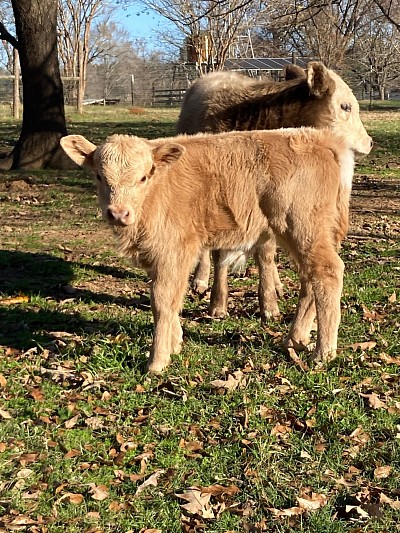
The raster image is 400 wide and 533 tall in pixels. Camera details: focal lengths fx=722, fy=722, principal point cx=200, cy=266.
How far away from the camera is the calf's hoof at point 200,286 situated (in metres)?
7.74

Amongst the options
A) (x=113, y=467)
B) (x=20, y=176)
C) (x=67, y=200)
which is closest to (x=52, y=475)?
(x=113, y=467)

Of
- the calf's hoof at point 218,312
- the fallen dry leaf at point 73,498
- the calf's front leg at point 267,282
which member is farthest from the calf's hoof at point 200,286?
the fallen dry leaf at point 73,498

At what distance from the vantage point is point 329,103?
296 inches

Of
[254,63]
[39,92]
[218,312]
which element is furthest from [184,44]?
[218,312]

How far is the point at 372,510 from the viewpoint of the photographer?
3637mm

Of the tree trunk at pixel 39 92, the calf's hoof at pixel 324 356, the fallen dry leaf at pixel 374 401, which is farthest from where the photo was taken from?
the tree trunk at pixel 39 92

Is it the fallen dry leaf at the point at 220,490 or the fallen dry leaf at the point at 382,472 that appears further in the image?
the fallen dry leaf at the point at 382,472

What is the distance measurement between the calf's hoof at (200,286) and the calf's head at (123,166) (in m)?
2.60

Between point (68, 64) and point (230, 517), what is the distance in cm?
5337

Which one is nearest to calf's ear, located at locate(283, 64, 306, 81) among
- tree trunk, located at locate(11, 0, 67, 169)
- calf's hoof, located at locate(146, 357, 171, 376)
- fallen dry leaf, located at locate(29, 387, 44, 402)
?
calf's hoof, located at locate(146, 357, 171, 376)

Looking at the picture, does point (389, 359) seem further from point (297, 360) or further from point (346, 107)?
point (346, 107)

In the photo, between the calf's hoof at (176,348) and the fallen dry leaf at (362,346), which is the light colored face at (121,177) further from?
the fallen dry leaf at (362,346)

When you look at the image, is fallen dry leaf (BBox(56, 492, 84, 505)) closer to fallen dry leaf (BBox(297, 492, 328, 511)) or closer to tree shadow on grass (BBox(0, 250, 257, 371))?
fallen dry leaf (BBox(297, 492, 328, 511))

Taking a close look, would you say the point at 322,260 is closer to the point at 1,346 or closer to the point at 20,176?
the point at 1,346
